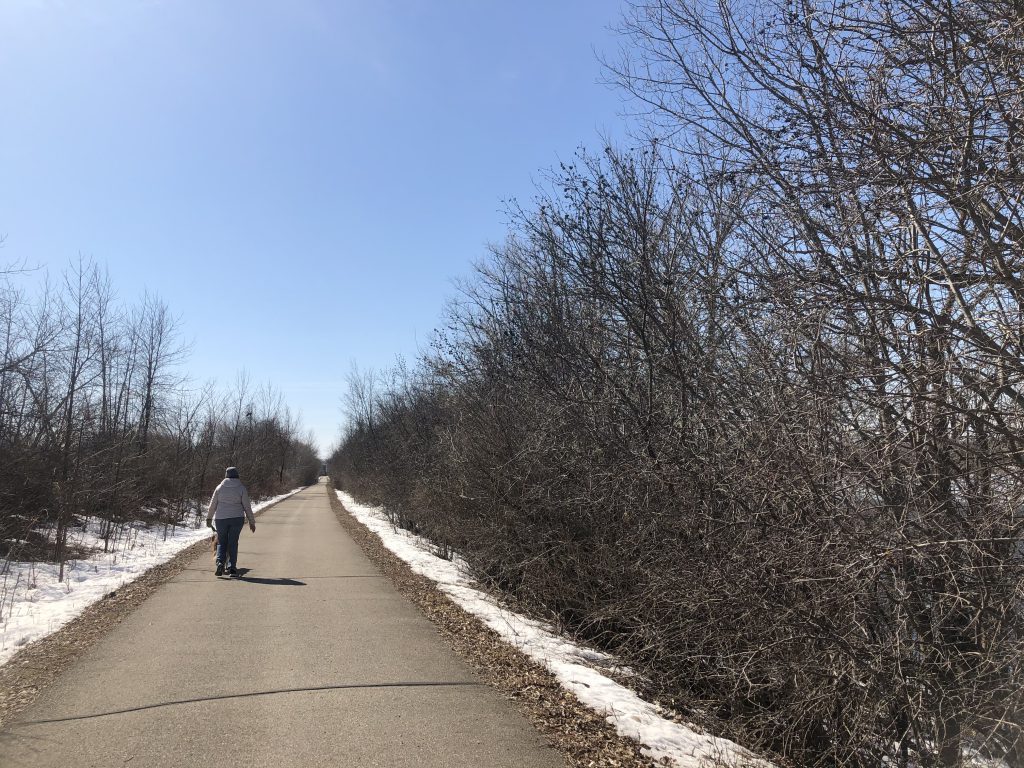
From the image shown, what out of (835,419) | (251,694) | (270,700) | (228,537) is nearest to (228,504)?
(228,537)

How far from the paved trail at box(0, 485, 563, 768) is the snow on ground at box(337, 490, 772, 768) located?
2.71ft

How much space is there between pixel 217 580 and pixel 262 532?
371 inches

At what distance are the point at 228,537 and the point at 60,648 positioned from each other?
4372 millimetres

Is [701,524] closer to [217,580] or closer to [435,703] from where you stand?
[435,703]

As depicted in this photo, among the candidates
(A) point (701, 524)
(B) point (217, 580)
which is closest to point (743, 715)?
(A) point (701, 524)

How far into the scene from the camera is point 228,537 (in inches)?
437

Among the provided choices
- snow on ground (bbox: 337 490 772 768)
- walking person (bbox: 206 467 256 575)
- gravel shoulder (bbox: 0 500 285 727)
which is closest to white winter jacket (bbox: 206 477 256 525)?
walking person (bbox: 206 467 256 575)

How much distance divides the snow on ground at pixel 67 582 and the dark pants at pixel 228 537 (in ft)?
5.09

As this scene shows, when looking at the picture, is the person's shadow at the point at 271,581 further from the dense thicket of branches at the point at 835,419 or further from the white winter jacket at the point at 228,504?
the dense thicket of branches at the point at 835,419

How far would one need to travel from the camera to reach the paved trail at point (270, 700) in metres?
4.10

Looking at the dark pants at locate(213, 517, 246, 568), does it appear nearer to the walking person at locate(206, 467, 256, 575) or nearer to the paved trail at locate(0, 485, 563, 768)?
the walking person at locate(206, 467, 256, 575)

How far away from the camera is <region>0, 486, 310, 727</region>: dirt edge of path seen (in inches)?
207

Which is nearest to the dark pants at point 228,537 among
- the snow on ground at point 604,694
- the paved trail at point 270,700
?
the paved trail at point 270,700

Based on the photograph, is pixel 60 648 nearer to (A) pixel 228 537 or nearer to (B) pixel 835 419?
(A) pixel 228 537
